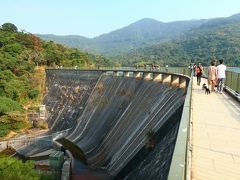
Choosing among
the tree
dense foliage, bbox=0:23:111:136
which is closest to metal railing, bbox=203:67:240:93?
dense foliage, bbox=0:23:111:136

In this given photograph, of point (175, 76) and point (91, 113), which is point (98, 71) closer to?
point (91, 113)

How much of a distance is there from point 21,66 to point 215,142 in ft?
165

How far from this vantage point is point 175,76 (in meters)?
24.7

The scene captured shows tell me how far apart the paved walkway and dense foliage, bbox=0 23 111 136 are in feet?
107

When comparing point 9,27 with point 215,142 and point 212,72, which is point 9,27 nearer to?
point 212,72

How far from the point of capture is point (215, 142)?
9211 millimetres

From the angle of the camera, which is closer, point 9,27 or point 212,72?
point 212,72

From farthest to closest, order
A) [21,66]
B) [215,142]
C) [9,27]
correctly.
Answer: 1. [9,27]
2. [21,66]
3. [215,142]

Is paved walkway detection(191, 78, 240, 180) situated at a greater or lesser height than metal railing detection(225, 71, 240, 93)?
lesser

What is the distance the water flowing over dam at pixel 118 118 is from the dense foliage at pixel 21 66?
3625 millimetres

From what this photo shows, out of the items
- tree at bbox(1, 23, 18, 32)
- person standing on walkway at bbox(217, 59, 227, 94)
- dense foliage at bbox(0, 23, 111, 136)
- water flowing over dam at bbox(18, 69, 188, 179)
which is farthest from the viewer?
tree at bbox(1, 23, 18, 32)

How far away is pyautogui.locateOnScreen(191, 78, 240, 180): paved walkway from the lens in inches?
281

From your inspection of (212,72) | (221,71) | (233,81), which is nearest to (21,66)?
(233,81)

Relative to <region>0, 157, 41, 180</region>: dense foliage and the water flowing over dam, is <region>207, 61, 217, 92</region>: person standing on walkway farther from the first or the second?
<region>0, 157, 41, 180</region>: dense foliage
